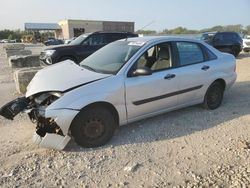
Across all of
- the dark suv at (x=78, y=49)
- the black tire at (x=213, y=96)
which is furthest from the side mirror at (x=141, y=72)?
the dark suv at (x=78, y=49)

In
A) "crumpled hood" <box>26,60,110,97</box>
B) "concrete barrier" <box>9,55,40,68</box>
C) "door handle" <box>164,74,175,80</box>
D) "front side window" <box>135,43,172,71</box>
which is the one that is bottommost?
"concrete barrier" <box>9,55,40,68</box>

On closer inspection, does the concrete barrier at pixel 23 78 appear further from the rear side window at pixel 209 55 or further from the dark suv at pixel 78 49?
the rear side window at pixel 209 55

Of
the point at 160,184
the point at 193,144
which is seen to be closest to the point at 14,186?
the point at 160,184

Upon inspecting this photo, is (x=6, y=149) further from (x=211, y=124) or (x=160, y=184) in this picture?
(x=211, y=124)

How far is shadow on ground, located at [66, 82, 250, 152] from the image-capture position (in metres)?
5.24

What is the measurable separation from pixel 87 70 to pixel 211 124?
2.46 m

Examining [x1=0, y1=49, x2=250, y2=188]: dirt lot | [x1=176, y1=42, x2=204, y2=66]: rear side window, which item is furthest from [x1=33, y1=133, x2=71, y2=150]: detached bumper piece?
[x1=176, y1=42, x2=204, y2=66]: rear side window

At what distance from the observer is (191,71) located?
19.9ft

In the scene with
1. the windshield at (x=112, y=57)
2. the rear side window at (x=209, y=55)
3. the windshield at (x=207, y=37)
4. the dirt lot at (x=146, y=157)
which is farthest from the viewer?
the windshield at (x=207, y=37)

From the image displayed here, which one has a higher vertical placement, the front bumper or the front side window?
the front side window

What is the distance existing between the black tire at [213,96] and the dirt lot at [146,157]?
50 centimetres

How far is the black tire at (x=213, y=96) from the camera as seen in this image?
21.8 feet

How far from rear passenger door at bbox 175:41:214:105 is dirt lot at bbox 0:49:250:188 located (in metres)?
0.47

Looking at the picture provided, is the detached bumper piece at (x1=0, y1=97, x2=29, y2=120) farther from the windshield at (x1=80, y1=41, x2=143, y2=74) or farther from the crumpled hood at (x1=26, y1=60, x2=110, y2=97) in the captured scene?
the windshield at (x1=80, y1=41, x2=143, y2=74)
